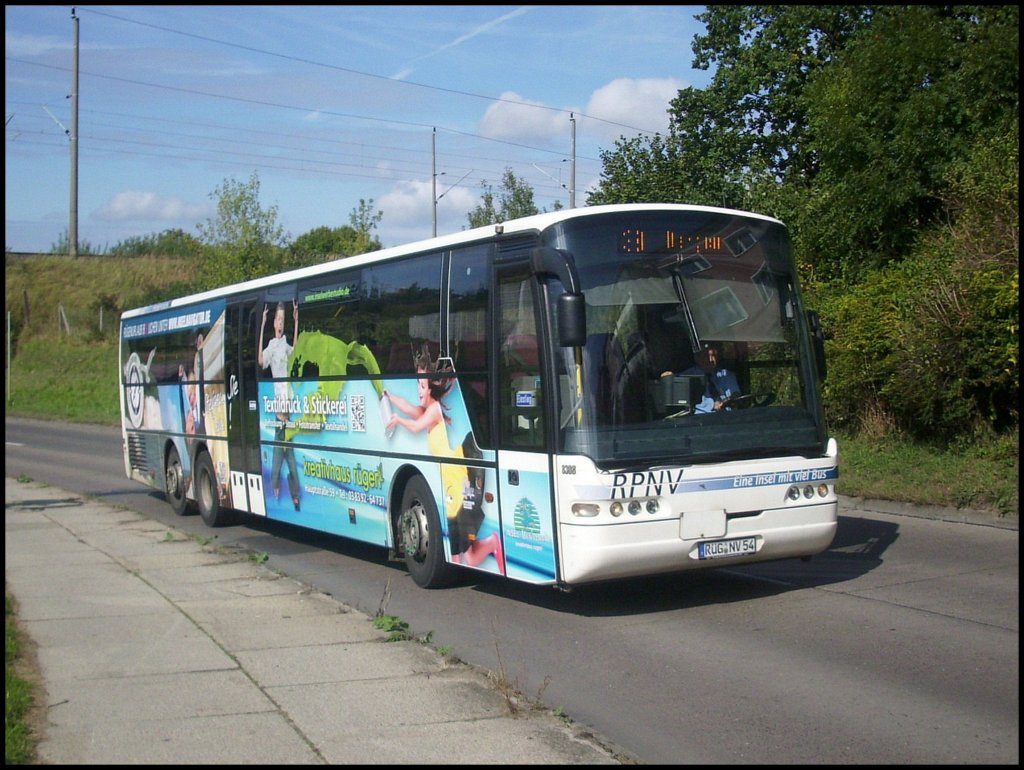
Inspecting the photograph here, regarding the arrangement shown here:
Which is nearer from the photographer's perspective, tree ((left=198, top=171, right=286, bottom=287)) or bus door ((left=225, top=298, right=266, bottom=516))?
bus door ((left=225, top=298, right=266, bottom=516))

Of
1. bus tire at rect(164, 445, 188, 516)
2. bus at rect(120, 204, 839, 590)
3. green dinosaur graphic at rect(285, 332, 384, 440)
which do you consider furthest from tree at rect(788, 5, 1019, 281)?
bus tire at rect(164, 445, 188, 516)

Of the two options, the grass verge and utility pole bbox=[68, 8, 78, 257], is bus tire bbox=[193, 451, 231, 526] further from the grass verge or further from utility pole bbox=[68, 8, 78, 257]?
utility pole bbox=[68, 8, 78, 257]

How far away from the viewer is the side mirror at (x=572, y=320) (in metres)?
8.23

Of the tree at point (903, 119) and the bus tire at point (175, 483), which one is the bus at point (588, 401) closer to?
the bus tire at point (175, 483)

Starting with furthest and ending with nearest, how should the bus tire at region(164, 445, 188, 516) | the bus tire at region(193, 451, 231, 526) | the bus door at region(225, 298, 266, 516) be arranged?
the bus tire at region(164, 445, 188, 516) → the bus tire at region(193, 451, 231, 526) → the bus door at region(225, 298, 266, 516)

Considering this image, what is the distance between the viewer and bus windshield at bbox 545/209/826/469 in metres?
8.55

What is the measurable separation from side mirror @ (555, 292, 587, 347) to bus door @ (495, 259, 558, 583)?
554mm

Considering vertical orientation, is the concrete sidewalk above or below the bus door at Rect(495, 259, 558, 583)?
below

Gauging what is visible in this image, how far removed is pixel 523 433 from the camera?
9.03 m

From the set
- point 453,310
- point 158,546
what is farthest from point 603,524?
point 158,546

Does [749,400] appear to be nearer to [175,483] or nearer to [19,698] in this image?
[19,698]

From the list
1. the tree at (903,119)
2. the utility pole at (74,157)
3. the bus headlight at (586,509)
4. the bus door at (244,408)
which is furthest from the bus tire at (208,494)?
the utility pole at (74,157)

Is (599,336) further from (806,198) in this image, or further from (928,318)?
(806,198)

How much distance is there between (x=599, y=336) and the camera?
8.62m
